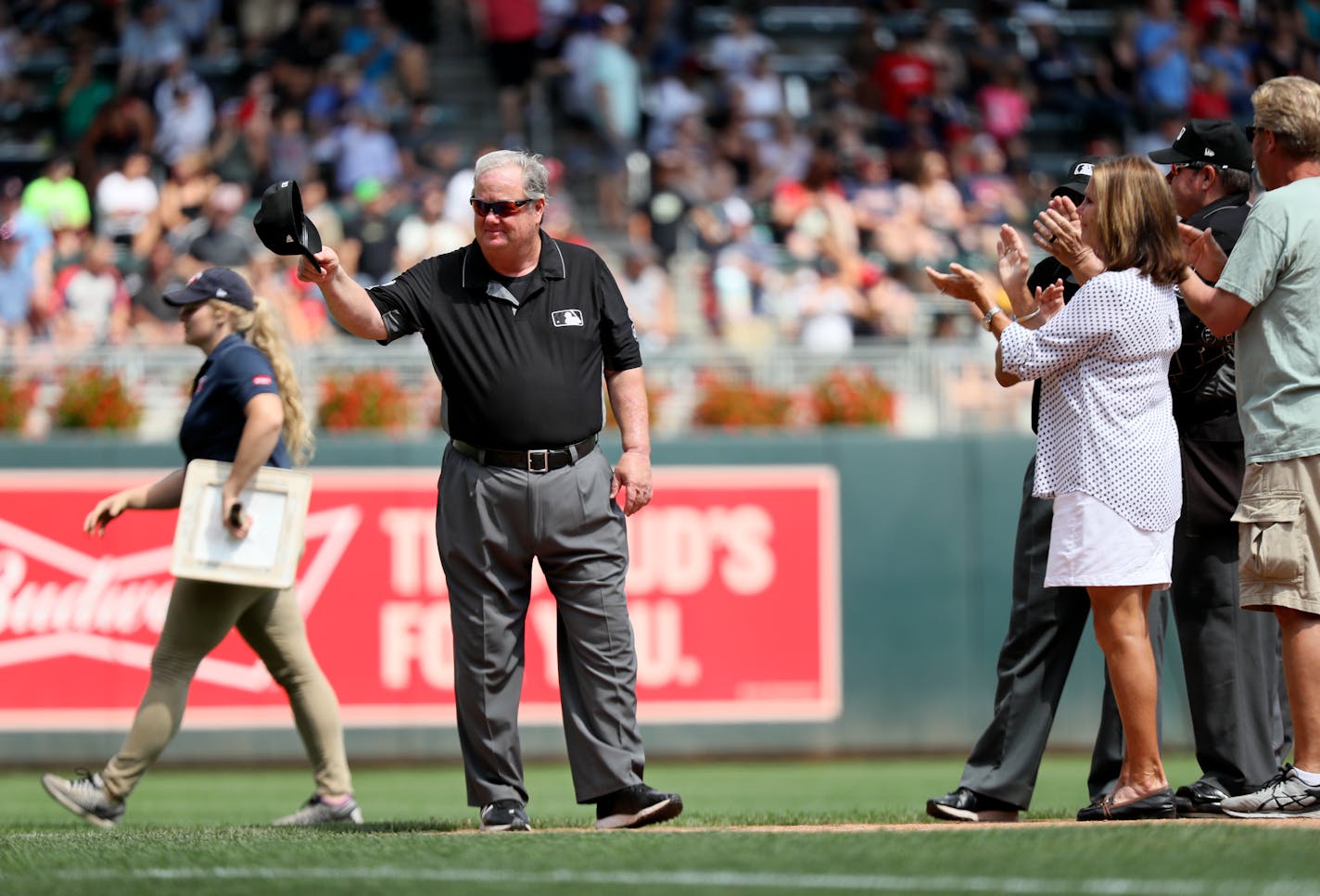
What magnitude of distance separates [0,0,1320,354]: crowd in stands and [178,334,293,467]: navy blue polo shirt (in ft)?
17.3

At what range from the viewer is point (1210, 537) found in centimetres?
582

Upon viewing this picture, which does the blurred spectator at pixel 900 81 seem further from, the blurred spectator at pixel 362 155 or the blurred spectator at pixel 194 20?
the blurred spectator at pixel 194 20

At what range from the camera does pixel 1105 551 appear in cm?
531

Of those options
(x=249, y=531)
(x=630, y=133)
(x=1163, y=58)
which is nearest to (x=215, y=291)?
(x=249, y=531)

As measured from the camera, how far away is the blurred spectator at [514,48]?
1645 cm

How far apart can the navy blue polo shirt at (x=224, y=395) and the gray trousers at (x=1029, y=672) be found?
298cm

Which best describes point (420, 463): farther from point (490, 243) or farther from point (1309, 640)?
point (1309, 640)

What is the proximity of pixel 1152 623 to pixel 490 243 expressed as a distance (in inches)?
98.2

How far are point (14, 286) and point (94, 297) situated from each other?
0.55 meters

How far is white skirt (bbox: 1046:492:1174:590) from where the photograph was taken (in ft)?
17.4

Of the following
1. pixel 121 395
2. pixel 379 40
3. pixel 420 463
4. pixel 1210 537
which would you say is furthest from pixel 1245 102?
pixel 1210 537

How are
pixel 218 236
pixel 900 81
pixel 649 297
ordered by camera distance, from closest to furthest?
1. pixel 218 236
2. pixel 649 297
3. pixel 900 81

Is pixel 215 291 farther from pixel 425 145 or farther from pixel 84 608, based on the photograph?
pixel 425 145

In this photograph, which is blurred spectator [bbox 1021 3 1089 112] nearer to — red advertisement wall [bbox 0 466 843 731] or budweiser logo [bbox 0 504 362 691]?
→ red advertisement wall [bbox 0 466 843 731]
